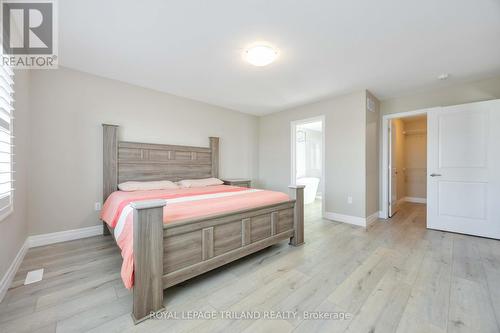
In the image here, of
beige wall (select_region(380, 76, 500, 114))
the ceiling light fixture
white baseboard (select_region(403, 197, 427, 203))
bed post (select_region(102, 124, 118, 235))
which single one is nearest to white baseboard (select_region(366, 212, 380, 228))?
beige wall (select_region(380, 76, 500, 114))

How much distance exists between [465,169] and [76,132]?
A: 5.60 metres

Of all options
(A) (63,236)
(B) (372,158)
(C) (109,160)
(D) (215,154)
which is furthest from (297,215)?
(A) (63,236)

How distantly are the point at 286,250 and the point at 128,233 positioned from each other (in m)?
1.75

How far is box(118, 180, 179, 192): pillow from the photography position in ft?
9.70

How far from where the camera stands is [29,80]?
8.25 ft

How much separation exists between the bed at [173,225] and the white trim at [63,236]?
0.15 m

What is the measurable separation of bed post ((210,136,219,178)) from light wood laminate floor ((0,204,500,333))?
6.92ft

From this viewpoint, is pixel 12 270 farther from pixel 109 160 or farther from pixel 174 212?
pixel 174 212

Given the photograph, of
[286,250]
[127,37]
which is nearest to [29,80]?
[127,37]

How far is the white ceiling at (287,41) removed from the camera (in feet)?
5.57

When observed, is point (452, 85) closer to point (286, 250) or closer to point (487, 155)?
point (487, 155)

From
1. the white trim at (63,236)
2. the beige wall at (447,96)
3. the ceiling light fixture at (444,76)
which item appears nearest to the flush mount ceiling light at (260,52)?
the ceiling light fixture at (444,76)

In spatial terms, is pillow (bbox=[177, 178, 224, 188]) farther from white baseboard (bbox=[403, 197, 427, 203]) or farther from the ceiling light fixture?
white baseboard (bbox=[403, 197, 427, 203])

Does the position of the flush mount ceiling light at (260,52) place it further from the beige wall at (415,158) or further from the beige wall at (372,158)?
the beige wall at (415,158)
